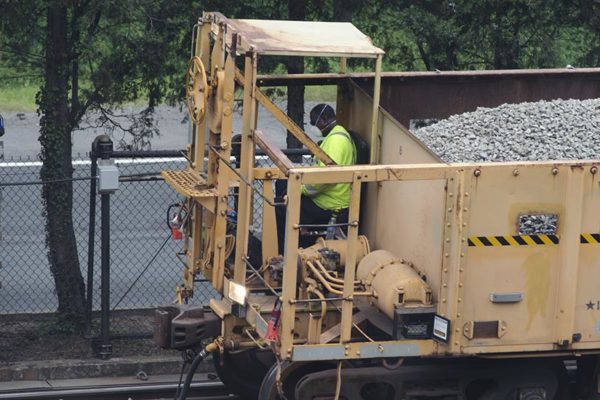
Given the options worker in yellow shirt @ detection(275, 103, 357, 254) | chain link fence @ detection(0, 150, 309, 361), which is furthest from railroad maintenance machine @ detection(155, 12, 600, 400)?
chain link fence @ detection(0, 150, 309, 361)

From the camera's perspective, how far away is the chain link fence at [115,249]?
1084 centimetres

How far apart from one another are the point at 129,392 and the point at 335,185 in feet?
7.07

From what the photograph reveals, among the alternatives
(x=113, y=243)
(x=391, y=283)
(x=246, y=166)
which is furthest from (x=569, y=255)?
(x=113, y=243)

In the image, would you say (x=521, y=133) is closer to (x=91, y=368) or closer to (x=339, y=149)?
(x=339, y=149)

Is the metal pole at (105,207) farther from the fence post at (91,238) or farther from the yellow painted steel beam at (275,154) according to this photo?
the yellow painted steel beam at (275,154)

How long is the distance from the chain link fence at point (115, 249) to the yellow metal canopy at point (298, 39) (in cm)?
149

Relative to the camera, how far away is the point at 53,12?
9531 mm

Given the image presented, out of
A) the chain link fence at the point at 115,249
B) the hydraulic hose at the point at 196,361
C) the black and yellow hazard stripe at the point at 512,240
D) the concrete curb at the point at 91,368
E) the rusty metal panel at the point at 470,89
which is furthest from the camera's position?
the chain link fence at the point at 115,249

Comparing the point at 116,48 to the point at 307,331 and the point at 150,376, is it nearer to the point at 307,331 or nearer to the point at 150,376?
the point at 150,376

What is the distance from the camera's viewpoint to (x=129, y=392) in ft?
28.9

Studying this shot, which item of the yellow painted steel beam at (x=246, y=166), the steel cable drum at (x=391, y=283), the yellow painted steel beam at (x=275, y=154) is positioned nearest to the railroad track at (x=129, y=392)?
the yellow painted steel beam at (x=246, y=166)

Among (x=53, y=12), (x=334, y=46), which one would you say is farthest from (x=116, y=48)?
(x=334, y=46)

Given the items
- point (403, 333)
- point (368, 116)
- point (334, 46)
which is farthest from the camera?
point (368, 116)

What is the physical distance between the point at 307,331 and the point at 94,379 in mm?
2592
